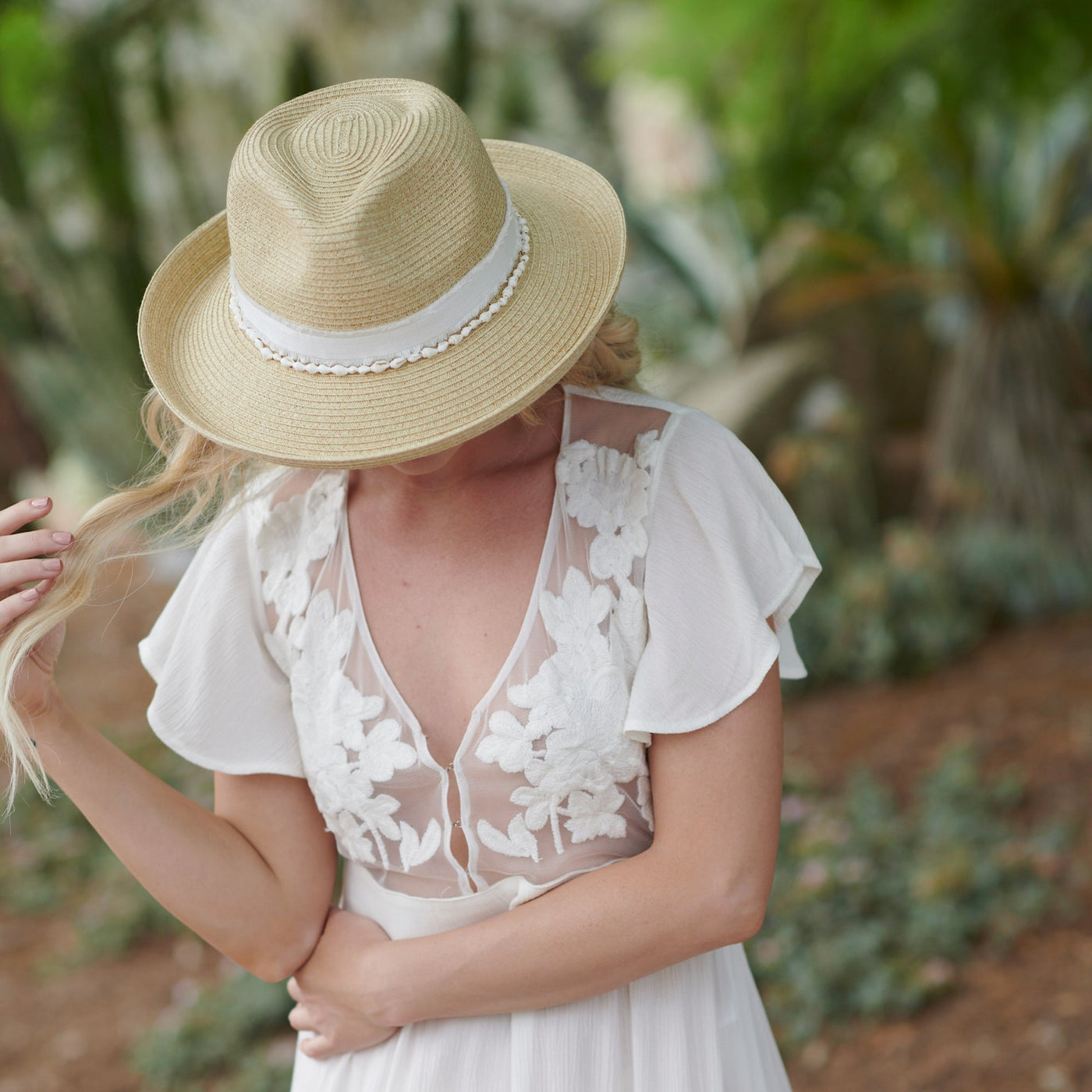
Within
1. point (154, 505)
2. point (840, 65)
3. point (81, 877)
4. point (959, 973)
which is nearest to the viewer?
point (154, 505)

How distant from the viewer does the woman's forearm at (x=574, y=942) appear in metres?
1.27

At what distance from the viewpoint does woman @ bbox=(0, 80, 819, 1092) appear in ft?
3.96

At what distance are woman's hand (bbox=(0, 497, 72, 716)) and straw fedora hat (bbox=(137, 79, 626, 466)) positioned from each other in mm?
195

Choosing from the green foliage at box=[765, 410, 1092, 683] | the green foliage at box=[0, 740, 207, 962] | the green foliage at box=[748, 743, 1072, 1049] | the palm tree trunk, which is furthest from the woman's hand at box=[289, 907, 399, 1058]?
the palm tree trunk

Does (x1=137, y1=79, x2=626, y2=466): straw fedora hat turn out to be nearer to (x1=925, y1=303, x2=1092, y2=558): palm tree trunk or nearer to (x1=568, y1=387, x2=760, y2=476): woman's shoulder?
(x1=568, y1=387, x2=760, y2=476): woman's shoulder

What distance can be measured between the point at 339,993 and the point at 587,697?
1.65 ft

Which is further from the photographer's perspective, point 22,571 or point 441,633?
point 441,633

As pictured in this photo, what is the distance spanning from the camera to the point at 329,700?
1.41 meters

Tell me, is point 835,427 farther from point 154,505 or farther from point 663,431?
point 154,505

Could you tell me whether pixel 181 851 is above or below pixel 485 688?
below

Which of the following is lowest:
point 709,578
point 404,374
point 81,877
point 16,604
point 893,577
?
point 81,877

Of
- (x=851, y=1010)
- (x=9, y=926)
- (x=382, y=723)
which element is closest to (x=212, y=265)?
(x=382, y=723)

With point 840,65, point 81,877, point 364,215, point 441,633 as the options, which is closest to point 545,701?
point 441,633

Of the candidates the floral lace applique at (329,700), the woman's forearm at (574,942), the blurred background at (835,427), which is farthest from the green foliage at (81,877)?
the woman's forearm at (574,942)
